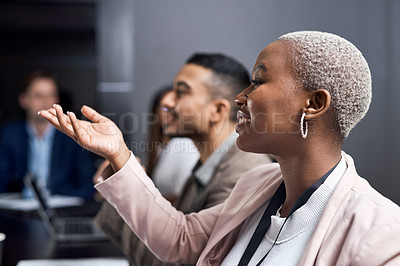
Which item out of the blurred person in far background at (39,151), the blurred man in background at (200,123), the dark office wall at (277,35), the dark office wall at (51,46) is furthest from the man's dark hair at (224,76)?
the dark office wall at (51,46)

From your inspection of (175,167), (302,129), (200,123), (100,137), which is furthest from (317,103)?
(175,167)

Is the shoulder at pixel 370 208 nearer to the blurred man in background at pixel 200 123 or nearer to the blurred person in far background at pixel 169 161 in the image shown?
the blurred man in background at pixel 200 123

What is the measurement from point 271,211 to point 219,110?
0.84 metres

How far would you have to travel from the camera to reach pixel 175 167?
308 centimetres

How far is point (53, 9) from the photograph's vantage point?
3988 mm

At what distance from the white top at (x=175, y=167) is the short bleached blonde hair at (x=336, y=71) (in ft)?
6.45

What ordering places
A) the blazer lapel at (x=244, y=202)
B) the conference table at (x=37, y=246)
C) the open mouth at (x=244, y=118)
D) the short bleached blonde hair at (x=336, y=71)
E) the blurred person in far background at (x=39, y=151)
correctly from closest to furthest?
the short bleached blonde hair at (x=336, y=71)
the open mouth at (x=244, y=118)
the blazer lapel at (x=244, y=202)
the conference table at (x=37, y=246)
the blurred person in far background at (x=39, y=151)

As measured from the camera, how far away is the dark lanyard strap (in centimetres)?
107

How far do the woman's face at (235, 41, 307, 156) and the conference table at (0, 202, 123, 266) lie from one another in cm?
87

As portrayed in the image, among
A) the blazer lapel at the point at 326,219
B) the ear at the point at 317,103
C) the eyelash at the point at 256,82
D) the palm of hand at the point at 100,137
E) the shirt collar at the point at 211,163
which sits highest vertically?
the eyelash at the point at 256,82

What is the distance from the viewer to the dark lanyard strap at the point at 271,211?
1.07 m

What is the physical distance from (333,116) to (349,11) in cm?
339

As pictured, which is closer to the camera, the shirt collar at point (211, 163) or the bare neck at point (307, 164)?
the bare neck at point (307, 164)

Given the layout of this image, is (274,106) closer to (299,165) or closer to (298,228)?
(299,165)
